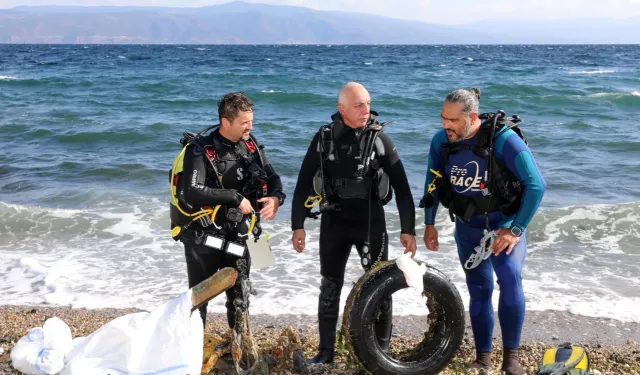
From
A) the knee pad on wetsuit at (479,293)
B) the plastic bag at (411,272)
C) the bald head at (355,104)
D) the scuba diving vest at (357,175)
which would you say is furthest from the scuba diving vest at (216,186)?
the knee pad on wetsuit at (479,293)

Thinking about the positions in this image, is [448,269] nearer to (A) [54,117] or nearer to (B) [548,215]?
(B) [548,215]

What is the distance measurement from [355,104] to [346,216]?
77 cm

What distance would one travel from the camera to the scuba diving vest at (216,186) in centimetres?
436

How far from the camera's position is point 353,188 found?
4402 millimetres

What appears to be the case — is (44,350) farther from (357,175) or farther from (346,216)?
(357,175)

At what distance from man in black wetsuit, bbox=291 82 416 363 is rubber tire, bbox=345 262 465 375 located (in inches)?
12.4

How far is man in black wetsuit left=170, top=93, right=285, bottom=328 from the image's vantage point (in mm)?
4281

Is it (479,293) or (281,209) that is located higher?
(479,293)

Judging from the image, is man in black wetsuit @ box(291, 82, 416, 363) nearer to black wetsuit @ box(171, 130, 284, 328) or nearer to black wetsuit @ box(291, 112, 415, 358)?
black wetsuit @ box(291, 112, 415, 358)

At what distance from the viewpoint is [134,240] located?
9.38m

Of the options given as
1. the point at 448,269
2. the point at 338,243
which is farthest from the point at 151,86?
the point at 338,243

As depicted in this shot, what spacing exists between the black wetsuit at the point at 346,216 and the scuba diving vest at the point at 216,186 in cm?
30

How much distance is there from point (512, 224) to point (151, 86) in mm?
28642

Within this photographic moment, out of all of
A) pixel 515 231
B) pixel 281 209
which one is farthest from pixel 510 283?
pixel 281 209
